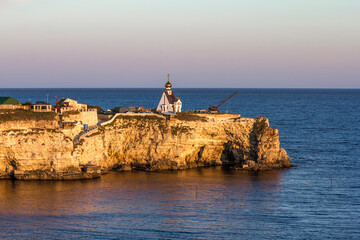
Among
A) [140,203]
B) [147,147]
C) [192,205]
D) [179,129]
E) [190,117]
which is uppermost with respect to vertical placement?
[190,117]

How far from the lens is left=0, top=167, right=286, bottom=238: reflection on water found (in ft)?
202

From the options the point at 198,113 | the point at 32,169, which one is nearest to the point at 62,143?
the point at 32,169

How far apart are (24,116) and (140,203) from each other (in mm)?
32087

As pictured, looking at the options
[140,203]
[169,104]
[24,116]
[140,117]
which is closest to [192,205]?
[140,203]

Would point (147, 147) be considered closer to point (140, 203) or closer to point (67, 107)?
point (67, 107)

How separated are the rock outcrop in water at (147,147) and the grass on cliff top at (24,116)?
3.61 meters

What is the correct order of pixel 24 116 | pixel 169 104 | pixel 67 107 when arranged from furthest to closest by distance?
pixel 169 104, pixel 67 107, pixel 24 116

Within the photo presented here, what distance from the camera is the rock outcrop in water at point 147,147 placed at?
85.9 meters

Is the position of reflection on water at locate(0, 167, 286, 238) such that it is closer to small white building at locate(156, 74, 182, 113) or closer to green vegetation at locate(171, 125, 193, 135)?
green vegetation at locate(171, 125, 193, 135)

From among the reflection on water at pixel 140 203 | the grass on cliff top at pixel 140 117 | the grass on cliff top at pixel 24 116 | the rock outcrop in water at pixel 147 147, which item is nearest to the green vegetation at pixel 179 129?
the rock outcrop in water at pixel 147 147

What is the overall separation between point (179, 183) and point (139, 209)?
643 inches

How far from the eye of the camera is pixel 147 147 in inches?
3844

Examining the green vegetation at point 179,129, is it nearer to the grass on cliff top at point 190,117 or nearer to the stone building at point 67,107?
the grass on cliff top at point 190,117

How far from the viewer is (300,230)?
6116 cm
